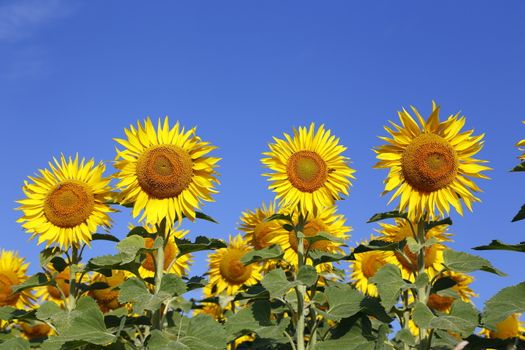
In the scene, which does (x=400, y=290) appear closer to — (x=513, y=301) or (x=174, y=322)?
(x=513, y=301)

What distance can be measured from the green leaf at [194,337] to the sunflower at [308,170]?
6.68ft

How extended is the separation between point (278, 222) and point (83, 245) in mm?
3052

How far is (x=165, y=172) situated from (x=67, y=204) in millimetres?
1759

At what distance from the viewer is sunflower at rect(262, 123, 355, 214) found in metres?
9.13

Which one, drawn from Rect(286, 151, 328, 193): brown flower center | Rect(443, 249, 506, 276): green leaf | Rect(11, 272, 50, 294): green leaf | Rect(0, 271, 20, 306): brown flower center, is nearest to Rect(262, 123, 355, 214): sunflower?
Rect(286, 151, 328, 193): brown flower center

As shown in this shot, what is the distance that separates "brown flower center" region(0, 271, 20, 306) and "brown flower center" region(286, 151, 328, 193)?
571cm

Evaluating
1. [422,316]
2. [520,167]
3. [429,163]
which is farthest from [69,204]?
[520,167]

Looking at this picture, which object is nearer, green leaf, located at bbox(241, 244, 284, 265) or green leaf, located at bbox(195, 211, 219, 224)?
green leaf, located at bbox(241, 244, 284, 265)

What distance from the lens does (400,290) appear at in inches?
293

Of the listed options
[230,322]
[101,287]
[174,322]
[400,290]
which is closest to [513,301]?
[400,290]

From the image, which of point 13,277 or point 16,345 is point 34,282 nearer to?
point 16,345

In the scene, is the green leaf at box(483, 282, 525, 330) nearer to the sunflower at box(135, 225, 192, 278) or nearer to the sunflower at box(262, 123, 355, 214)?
the sunflower at box(262, 123, 355, 214)

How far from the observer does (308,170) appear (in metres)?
9.21

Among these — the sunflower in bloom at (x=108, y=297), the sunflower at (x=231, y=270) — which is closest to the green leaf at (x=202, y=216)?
the sunflower in bloom at (x=108, y=297)
